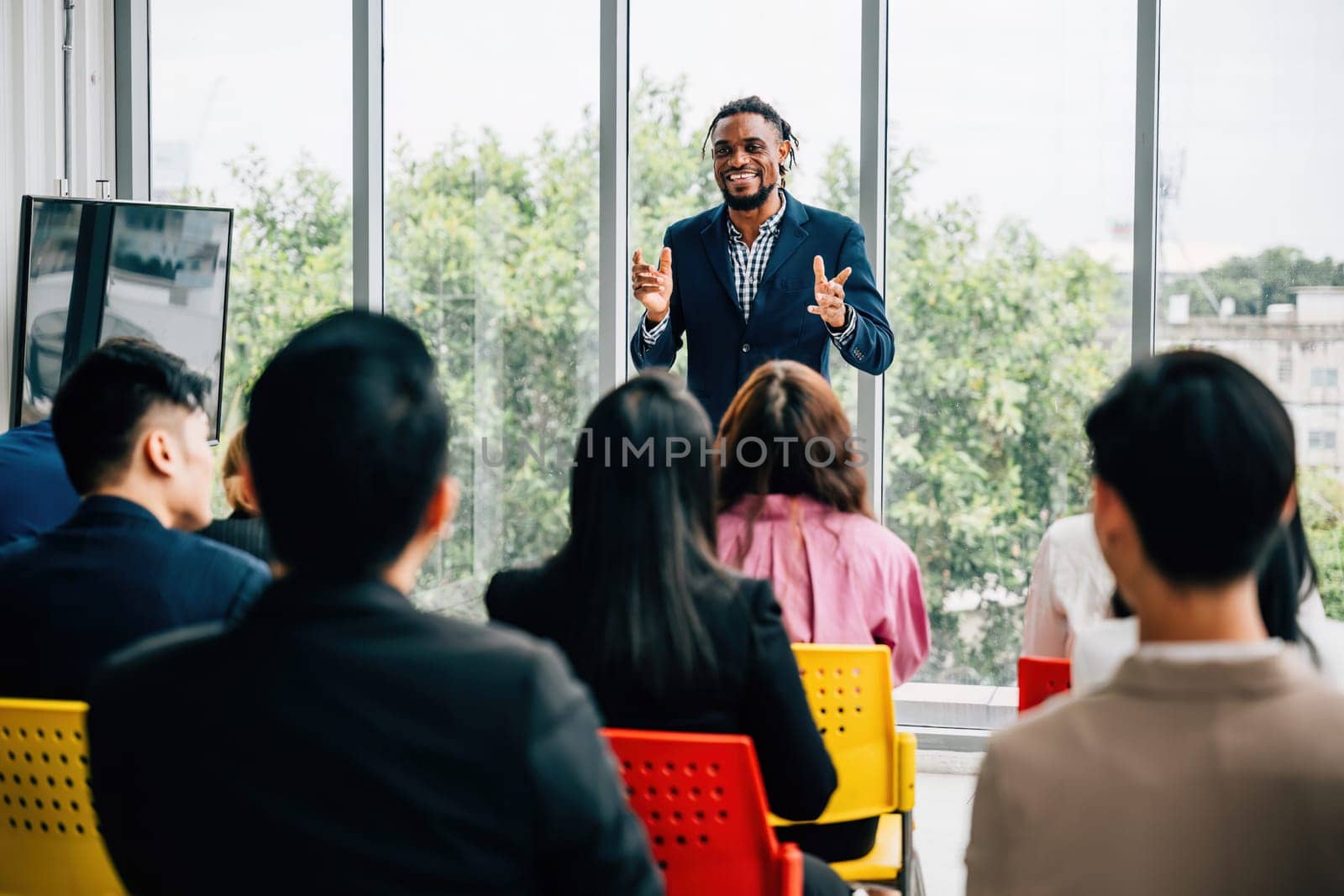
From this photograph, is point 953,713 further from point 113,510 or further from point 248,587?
point 113,510

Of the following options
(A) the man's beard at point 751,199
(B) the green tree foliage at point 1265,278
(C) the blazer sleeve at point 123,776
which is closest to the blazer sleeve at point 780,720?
(C) the blazer sleeve at point 123,776

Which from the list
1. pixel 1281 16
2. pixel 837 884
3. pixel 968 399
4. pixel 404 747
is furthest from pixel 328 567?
pixel 1281 16

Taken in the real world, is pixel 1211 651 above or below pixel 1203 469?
below

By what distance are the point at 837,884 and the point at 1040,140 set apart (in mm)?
3146

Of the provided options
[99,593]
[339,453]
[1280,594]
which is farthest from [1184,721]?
[99,593]

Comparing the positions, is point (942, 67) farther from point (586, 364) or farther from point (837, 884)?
point (837, 884)

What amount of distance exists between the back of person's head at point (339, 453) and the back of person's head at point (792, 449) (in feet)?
4.48

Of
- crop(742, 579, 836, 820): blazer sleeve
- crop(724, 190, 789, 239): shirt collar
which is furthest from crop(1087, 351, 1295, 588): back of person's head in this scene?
crop(724, 190, 789, 239): shirt collar

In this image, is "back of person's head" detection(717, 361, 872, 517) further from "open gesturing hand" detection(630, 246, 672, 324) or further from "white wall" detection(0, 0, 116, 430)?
"white wall" detection(0, 0, 116, 430)

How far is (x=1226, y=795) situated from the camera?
1.04 meters

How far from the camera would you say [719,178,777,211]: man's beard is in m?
4.07

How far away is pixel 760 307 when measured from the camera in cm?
402

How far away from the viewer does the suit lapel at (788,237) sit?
4039mm

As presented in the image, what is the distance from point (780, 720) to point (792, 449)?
73 centimetres
